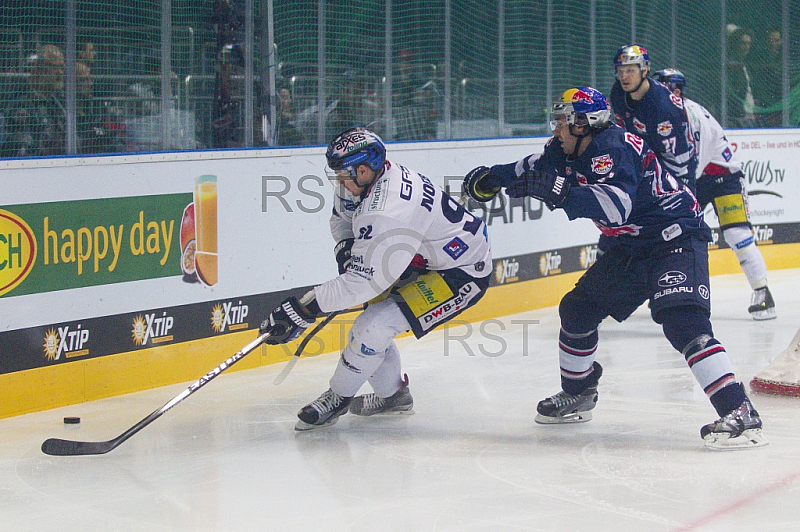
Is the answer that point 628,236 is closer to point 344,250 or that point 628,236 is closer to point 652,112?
point 344,250

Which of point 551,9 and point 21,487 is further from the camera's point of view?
point 551,9

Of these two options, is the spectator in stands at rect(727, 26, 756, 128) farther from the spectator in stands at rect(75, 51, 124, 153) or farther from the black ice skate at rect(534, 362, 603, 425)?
the spectator in stands at rect(75, 51, 124, 153)

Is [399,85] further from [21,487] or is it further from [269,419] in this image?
[21,487]

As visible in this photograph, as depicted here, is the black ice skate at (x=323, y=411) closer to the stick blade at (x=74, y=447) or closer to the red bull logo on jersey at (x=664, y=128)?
the stick blade at (x=74, y=447)

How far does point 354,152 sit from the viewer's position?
3773 millimetres

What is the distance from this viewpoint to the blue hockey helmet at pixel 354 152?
12.4 feet

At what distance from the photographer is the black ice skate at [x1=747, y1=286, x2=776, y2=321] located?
6383mm

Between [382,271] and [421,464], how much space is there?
0.69 meters

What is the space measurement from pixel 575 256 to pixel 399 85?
6.14ft

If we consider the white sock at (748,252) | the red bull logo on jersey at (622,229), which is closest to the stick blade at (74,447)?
the red bull logo on jersey at (622,229)

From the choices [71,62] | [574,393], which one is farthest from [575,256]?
[71,62]

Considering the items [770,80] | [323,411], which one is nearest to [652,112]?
[323,411]

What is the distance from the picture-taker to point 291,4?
5723 mm

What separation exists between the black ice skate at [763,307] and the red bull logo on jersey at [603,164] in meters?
3.17
